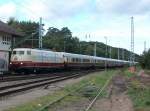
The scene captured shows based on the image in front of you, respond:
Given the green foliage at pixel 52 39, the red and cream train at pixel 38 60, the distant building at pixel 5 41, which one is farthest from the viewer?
the green foliage at pixel 52 39

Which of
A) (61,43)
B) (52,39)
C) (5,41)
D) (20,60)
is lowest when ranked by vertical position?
(20,60)

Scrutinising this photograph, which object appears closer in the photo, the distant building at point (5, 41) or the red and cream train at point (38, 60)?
the red and cream train at point (38, 60)

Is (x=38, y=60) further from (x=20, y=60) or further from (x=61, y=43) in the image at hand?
(x=61, y=43)

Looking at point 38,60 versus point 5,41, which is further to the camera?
point 5,41

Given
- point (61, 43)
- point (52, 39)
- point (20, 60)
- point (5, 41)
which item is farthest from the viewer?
point (61, 43)

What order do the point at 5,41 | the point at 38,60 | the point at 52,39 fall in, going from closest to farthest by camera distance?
the point at 38,60, the point at 5,41, the point at 52,39

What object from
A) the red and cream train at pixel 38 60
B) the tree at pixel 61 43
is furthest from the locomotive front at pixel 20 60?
the tree at pixel 61 43

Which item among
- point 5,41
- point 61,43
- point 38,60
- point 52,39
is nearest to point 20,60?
point 38,60

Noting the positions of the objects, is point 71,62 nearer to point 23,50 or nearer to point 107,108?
point 23,50

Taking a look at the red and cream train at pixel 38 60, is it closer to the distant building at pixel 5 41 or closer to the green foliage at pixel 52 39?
the distant building at pixel 5 41

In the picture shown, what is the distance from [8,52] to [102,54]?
314 feet

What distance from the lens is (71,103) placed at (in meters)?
20.9

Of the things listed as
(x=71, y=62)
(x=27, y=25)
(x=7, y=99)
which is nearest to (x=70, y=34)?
(x=27, y=25)

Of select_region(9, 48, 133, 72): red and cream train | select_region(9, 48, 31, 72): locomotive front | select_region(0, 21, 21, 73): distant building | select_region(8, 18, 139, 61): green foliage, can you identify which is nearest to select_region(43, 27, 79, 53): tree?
select_region(8, 18, 139, 61): green foliage
